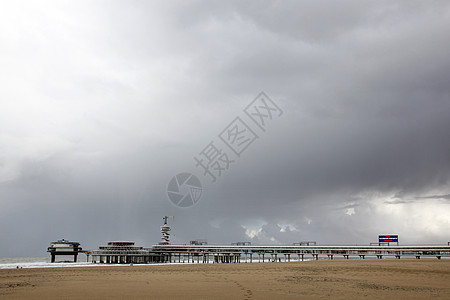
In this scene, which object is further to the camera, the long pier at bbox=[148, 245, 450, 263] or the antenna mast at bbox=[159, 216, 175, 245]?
the antenna mast at bbox=[159, 216, 175, 245]

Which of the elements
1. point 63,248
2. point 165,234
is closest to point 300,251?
point 165,234

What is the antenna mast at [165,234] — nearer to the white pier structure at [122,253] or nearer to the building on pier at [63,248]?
the white pier structure at [122,253]

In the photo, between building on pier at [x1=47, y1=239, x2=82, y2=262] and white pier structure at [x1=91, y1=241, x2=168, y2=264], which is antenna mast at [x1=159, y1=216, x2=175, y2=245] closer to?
white pier structure at [x1=91, y1=241, x2=168, y2=264]

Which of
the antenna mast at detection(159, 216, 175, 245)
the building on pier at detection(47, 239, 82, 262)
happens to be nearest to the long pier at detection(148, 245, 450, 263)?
the antenna mast at detection(159, 216, 175, 245)

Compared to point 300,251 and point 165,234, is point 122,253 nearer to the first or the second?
point 165,234

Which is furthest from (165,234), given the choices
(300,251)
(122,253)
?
(300,251)

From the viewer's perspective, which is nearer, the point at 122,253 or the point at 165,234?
the point at 122,253

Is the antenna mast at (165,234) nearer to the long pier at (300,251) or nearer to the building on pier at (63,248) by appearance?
the long pier at (300,251)

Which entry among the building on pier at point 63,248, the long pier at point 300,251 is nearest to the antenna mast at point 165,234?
the long pier at point 300,251

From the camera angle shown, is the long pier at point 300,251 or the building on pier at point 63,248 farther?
the building on pier at point 63,248

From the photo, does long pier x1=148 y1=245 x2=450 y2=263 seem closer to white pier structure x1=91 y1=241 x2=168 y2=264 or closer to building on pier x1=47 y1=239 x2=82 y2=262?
white pier structure x1=91 y1=241 x2=168 y2=264

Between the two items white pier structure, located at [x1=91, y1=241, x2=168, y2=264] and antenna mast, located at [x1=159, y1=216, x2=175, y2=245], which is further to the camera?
antenna mast, located at [x1=159, y1=216, x2=175, y2=245]

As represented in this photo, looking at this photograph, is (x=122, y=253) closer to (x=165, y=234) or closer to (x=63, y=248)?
(x=165, y=234)

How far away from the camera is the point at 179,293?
19.3 meters
